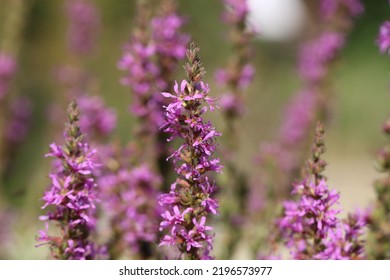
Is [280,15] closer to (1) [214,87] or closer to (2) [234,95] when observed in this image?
(1) [214,87]

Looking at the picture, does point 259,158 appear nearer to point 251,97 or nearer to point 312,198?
point 312,198

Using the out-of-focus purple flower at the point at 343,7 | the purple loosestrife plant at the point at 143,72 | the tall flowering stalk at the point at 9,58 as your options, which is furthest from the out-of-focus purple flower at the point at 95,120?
the out-of-focus purple flower at the point at 343,7

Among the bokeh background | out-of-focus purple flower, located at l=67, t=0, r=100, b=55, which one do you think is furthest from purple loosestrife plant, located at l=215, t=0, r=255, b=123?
the bokeh background

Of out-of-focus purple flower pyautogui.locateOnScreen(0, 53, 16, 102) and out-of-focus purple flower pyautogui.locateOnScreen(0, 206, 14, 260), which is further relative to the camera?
out-of-focus purple flower pyautogui.locateOnScreen(0, 206, 14, 260)

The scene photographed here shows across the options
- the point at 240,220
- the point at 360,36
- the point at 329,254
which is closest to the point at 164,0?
the point at 240,220

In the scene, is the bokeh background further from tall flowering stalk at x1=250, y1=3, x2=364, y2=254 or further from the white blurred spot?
the white blurred spot

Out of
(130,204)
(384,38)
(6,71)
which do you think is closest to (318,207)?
(384,38)

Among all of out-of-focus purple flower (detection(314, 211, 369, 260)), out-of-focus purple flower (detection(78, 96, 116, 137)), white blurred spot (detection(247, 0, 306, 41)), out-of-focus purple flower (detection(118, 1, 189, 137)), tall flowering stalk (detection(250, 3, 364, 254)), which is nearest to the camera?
out-of-focus purple flower (detection(314, 211, 369, 260))

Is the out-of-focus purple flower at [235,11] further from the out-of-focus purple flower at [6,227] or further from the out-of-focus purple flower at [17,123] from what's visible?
the out-of-focus purple flower at [6,227]
